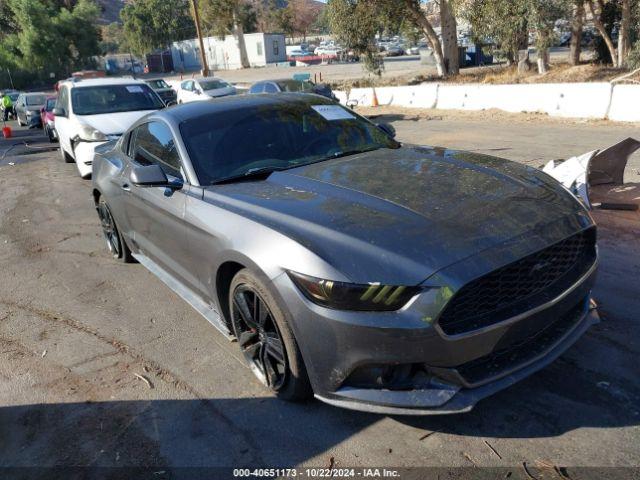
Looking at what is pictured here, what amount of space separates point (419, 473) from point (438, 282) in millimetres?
949

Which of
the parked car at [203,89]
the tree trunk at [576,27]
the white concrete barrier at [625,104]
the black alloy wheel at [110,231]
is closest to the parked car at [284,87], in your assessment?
the parked car at [203,89]

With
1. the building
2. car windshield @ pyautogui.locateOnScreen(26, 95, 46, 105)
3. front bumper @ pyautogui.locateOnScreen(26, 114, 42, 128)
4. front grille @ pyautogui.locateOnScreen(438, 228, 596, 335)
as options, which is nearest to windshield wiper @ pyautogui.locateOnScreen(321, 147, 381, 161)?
front grille @ pyautogui.locateOnScreen(438, 228, 596, 335)

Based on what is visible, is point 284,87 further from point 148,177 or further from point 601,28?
point 148,177

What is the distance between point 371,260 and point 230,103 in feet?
8.03

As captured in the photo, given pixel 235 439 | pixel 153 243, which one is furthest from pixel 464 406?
pixel 153 243

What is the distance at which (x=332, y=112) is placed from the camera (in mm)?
4512

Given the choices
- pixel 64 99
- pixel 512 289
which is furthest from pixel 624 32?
pixel 512 289

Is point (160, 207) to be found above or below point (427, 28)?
below

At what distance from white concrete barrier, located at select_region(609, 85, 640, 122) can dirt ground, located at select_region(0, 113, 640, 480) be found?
8.35 m

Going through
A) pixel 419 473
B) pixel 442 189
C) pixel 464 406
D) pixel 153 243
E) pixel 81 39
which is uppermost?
pixel 81 39

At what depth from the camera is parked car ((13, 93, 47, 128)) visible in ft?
75.3

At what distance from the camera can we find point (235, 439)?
293 centimetres

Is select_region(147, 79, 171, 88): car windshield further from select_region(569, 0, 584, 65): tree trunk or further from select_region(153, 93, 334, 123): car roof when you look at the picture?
select_region(153, 93, 334, 123): car roof

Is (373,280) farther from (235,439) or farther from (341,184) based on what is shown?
(235,439)
